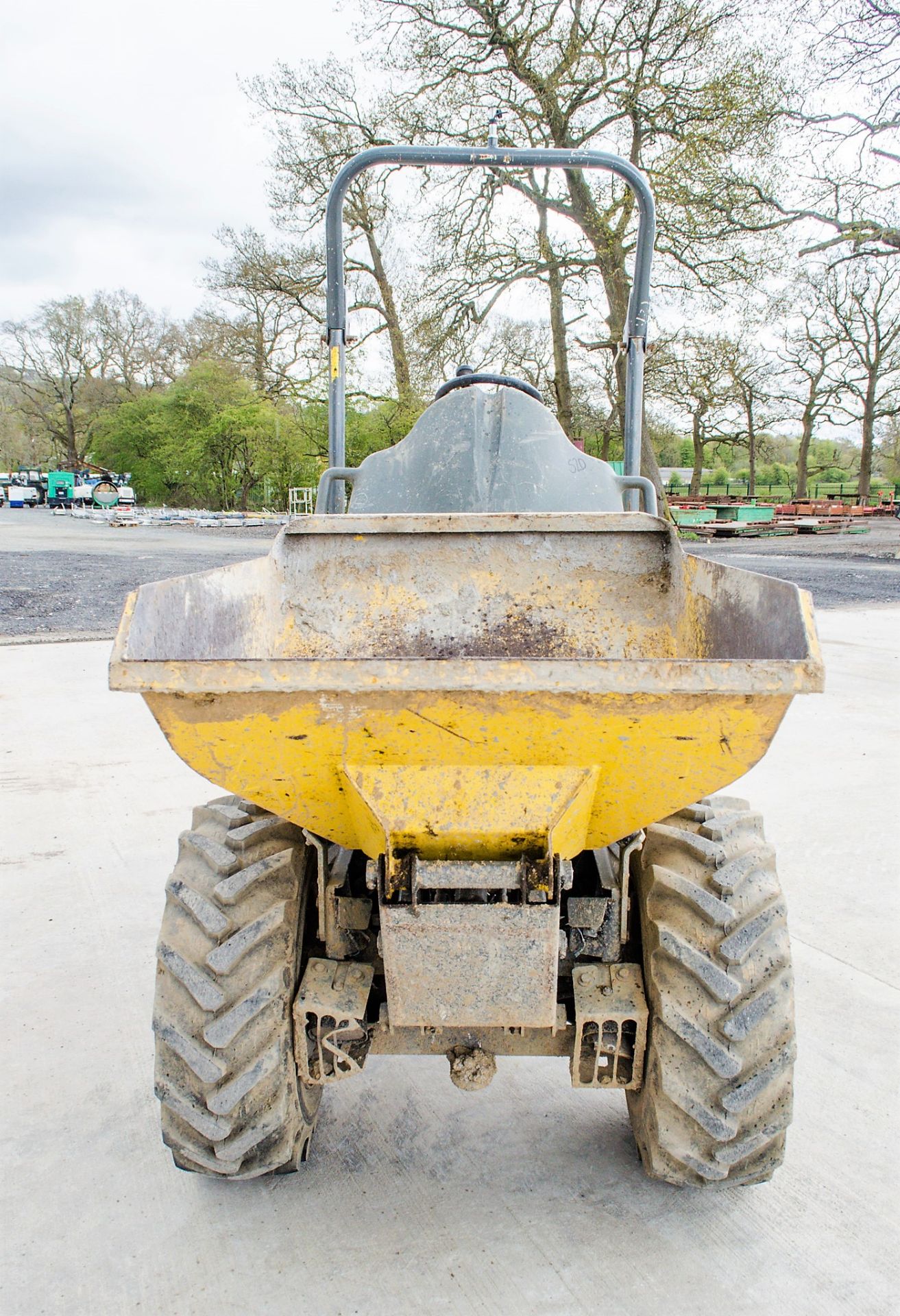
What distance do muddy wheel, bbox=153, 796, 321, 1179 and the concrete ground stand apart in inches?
7.5

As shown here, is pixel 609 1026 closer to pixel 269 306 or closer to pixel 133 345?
pixel 269 306

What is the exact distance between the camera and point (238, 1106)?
1784 millimetres

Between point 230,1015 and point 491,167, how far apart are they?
3.37m

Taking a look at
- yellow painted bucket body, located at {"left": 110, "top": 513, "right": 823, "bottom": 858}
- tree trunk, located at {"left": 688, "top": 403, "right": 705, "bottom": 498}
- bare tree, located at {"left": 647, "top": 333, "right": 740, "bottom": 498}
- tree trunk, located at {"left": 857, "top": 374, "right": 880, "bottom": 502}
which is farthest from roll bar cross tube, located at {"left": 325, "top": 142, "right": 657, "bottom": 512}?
tree trunk, located at {"left": 688, "top": 403, "right": 705, "bottom": 498}

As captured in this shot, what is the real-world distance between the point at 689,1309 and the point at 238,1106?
91 centimetres

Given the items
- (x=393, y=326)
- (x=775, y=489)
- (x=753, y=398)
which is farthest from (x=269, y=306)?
(x=775, y=489)

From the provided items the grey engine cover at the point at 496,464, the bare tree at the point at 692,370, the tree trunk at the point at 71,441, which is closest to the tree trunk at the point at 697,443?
the bare tree at the point at 692,370

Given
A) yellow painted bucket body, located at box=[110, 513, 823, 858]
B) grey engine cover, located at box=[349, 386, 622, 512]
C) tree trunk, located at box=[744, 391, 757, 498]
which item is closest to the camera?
yellow painted bucket body, located at box=[110, 513, 823, 858]

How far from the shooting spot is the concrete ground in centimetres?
175

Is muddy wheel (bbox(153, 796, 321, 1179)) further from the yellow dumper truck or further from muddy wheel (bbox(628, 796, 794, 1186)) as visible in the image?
muddy wheel (bbox(628, 796, 794, 1186))

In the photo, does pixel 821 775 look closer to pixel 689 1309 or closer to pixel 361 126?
pixel 689 1309

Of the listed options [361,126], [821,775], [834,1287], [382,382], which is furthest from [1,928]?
[382,382]

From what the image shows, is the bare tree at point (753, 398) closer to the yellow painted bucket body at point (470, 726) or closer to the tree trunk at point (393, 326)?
the tree trunk at point (393, 326)

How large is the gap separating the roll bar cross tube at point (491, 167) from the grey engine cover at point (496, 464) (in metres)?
0.35
